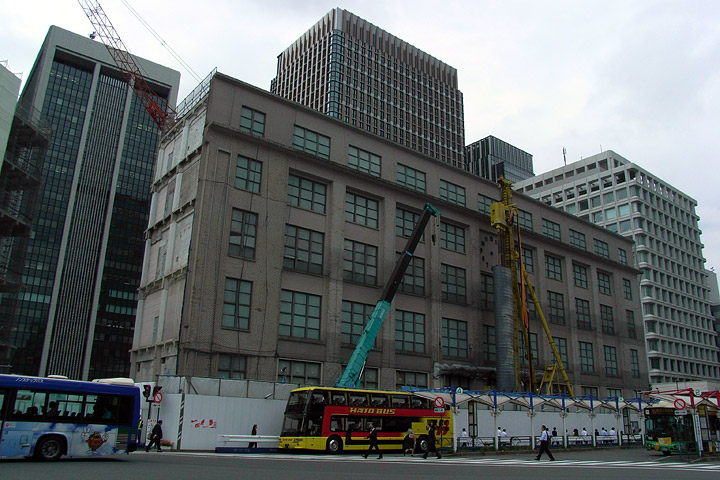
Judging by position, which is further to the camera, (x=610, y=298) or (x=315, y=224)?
(x=610, y=298)

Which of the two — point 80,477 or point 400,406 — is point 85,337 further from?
point 80,477

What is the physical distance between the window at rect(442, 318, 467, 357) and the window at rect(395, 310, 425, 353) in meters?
2.70

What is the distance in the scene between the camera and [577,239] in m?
65.9

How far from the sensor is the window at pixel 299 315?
1547 inches

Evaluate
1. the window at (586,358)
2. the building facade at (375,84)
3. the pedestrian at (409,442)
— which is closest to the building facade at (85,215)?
the building facade at (375,84)

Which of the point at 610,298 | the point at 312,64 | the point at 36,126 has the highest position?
the point at 312,64

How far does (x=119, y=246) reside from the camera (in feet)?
406

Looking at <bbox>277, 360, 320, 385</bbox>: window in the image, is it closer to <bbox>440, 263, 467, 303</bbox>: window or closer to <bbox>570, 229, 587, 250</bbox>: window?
<bbox>440, 263, 467, 303</bbox>: window

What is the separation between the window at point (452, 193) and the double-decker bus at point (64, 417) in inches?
1410

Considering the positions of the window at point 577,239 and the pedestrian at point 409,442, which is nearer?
the pedestrian at point 409,442

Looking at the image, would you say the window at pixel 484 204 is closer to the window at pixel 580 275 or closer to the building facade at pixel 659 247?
the window at pixel 580 275

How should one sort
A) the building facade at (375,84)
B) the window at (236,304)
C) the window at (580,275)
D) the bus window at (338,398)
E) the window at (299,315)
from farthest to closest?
the building facade at (375,84) < the window at (580,275) < the window at (299,315) < the window at (236,304) < the bus window at (338,398)

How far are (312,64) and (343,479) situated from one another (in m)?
145

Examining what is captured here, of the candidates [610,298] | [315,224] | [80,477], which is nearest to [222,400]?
[315,224]
